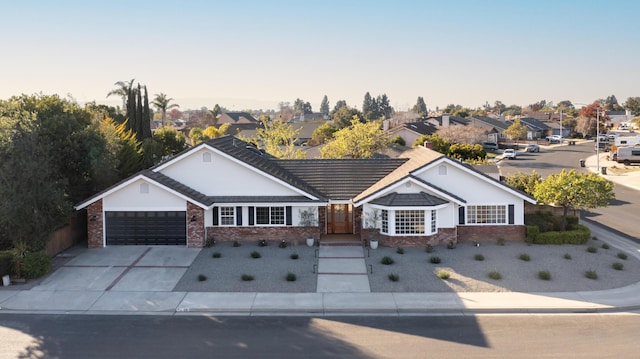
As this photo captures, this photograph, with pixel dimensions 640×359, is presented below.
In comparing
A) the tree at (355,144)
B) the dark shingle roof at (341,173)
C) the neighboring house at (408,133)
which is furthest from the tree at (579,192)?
the neighboring house at (408,133)

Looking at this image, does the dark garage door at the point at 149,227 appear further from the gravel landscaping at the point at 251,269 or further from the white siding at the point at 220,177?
the white siding at the point at 220,177

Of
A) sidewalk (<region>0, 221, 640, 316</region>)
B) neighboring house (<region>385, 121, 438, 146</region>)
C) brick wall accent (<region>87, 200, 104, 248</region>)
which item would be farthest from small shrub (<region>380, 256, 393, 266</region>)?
neighboring house (<region>385, 121, 438, 146</region>)

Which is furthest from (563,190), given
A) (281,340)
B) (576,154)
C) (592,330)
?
(576,154)

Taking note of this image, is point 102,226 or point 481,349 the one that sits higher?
point 102,226

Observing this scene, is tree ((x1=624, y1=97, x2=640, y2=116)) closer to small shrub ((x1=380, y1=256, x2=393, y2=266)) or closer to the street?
small shrub ((x1=380, y1=256, x2=393, y2=266))

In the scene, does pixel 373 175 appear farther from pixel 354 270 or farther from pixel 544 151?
pixel 544 151

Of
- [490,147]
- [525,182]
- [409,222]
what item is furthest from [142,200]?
[490,147]
